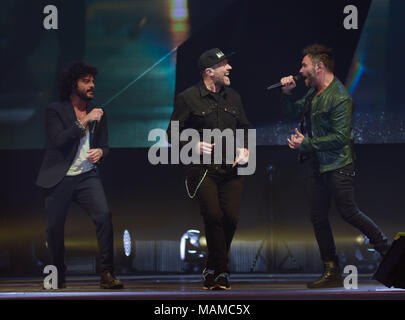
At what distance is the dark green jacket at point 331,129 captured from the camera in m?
4.68

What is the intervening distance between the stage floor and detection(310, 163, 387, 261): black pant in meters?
0.35

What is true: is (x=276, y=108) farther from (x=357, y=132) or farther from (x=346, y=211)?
(x=346, y=211)

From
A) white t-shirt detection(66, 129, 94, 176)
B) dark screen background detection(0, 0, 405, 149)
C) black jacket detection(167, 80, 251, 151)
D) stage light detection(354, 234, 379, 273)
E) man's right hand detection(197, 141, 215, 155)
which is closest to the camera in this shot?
man's right hand detection(197, 141, 215, 155)

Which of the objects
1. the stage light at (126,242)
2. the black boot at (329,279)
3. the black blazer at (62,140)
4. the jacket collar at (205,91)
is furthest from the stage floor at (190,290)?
the jacket collar at (205,91)

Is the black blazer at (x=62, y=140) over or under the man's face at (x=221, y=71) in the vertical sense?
under

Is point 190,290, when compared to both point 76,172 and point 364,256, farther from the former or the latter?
point 364,256

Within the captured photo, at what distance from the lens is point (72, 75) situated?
5.12 metres

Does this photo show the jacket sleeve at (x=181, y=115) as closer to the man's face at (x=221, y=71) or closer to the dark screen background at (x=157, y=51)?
the man's face at (x=221, y=71)

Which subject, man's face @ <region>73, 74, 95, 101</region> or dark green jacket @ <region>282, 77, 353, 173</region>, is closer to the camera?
dark green jacket @ <region>282, 77, 353, 173</region>

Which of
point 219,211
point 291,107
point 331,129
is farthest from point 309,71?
point 219,211

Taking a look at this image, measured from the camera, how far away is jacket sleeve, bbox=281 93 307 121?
501cm

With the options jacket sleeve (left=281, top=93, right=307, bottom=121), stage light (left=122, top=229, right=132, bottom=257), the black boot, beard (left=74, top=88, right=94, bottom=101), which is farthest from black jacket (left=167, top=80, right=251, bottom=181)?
stage light (left=122, top=229, right=132, bottom=257)

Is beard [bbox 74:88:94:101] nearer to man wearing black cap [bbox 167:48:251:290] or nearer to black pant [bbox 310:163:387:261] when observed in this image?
man wearing black cap [bbox 167:48:251:290]
